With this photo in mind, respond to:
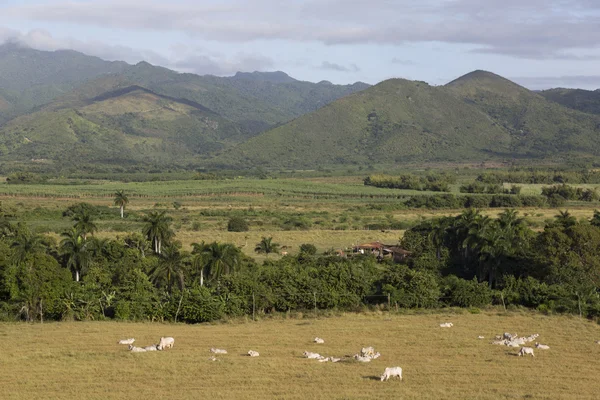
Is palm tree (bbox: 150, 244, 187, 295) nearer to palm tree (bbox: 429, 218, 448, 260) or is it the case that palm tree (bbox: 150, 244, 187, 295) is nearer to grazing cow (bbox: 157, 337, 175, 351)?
grazing cow (bbox: 157, 337, 175, 351)

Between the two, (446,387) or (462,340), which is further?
(462,340)

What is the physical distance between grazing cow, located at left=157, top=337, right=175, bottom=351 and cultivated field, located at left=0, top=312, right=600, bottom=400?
1.44 feet

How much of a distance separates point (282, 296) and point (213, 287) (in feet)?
13.8

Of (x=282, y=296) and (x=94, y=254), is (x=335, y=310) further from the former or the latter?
(x=94, y=254)

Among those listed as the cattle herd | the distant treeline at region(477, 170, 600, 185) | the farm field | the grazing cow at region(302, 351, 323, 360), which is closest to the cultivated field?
the cattle herd

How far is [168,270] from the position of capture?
49.6 meters

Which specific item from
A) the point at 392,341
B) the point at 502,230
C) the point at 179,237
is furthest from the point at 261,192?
the point at 392,341

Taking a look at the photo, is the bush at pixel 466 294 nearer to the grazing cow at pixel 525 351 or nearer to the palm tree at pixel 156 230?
the grazing cow at pixel 525 351

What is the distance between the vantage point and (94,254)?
55.8m

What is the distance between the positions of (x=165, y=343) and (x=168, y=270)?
1388cm

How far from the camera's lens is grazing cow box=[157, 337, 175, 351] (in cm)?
3591

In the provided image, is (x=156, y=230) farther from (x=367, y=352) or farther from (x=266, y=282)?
(x=367, y=352)

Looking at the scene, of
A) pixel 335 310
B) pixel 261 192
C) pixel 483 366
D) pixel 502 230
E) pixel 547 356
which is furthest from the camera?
pixel 261 192

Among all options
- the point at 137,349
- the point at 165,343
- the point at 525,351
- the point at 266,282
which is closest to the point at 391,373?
the point at 525,351
